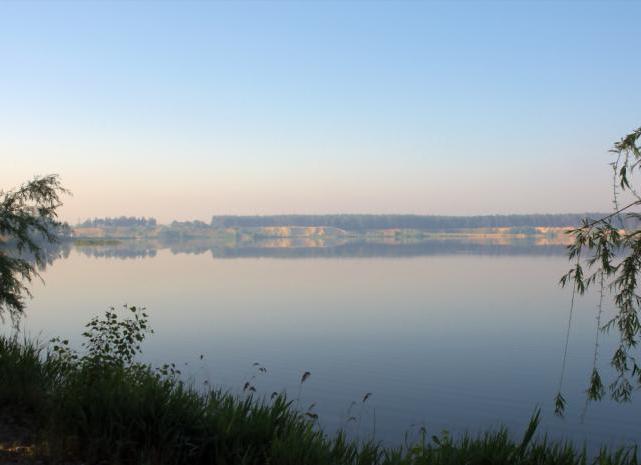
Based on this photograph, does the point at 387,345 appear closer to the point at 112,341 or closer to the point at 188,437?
the point at 112,341

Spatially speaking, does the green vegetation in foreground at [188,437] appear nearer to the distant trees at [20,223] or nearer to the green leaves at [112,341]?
the green leaves at [112,341]

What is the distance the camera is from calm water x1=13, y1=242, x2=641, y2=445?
20.2m

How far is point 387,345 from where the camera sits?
104ft

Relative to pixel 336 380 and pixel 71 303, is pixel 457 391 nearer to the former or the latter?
pixel 336 380

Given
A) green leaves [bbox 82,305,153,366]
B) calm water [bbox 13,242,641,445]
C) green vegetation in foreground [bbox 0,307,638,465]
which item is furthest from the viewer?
calm water [bbox 13,242,641,445]

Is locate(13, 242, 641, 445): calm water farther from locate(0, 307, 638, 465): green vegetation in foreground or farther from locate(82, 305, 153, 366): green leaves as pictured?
locate(0, 307, 638, 465): green vegetation in foreground

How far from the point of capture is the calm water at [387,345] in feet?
66.3

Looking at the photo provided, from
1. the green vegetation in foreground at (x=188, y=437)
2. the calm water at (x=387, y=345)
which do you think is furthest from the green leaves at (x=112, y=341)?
the calm water at (x=387, y=345)

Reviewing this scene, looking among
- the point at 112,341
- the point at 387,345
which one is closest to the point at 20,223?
the point at 112,341

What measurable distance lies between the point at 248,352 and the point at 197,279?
48.0 m

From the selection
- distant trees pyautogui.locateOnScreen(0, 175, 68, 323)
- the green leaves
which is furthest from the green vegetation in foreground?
distant trees pyautogui.locateOnScreen(0, 175, 68, 323)

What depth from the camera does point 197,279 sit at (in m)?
76.1

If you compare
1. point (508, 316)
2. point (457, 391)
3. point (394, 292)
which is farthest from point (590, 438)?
point (394, 292)

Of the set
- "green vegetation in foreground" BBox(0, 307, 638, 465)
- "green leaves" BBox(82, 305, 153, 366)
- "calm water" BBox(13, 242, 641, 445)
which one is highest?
"green leaves" BBox(82, 305, 153, 366)
